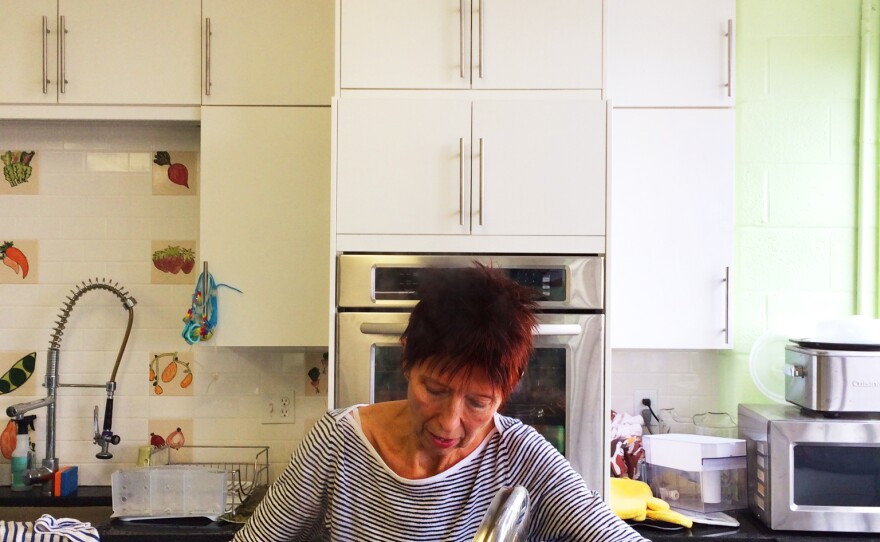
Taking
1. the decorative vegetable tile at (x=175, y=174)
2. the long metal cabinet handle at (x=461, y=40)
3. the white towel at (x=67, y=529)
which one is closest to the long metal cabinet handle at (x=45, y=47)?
the decorative vegetable tile at (x=175, y=174)

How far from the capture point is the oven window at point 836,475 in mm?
2412

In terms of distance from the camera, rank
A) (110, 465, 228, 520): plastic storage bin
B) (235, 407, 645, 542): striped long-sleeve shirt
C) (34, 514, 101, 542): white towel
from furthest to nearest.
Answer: (110, 465, 228, 520): plastic storage bin → (34, 514, 101, 542): white towel → (235, 407, 645, 542): striped long-sleeve shirt

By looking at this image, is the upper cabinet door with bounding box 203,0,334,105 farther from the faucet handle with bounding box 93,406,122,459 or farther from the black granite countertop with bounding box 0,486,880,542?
the black granite countertop with bounding box 0,486,880,542

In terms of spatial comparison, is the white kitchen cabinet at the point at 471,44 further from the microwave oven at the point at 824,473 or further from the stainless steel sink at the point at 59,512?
the stainless steel sink at the point at 59,512

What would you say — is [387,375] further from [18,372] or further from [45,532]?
[18,372]

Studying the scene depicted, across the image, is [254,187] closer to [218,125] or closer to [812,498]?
[218,125]

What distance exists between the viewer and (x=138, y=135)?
119 inches

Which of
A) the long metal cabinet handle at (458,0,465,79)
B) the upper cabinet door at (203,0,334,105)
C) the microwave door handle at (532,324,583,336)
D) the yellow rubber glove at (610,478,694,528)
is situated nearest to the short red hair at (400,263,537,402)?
the microwave door handle at (532,324,583,336)

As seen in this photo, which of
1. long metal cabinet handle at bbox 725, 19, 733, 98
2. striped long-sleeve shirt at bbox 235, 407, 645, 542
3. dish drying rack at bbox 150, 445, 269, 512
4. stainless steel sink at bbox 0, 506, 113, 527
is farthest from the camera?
dish drying rack at bbox 150, 445, 269, 512

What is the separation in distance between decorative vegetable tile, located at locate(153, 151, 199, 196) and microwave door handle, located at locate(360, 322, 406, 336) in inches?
43.6

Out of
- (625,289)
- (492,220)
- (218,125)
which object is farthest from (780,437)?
(218,125)

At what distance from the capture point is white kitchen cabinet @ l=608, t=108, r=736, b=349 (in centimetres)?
264

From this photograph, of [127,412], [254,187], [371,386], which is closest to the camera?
[371,386]

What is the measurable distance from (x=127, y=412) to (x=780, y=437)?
2.20 metres
